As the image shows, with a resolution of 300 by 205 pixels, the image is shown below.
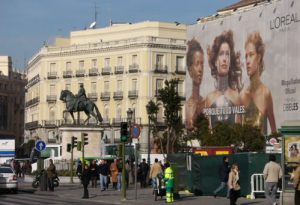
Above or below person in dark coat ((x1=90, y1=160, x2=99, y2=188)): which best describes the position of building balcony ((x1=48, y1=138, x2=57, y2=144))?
above

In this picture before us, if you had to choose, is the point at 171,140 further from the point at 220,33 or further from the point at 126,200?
the point at 126,200

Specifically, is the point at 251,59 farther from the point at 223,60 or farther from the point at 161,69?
the point at 161,69

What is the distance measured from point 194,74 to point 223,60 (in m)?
5.99

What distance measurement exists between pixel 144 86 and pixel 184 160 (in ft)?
229

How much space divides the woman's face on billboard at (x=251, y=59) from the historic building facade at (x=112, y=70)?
26997mm

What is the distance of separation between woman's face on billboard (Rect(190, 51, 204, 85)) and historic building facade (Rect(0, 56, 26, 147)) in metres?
85.2

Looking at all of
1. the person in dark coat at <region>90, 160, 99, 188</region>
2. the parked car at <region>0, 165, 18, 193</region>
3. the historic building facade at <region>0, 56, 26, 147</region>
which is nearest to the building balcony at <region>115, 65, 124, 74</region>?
the person in dark coat at <region>90, 160, 99, 188</region>

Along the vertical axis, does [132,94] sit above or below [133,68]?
below

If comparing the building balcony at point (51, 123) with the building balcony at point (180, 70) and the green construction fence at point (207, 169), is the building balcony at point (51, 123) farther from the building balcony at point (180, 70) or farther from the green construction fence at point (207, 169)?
the green construction fence at point (207, 169)

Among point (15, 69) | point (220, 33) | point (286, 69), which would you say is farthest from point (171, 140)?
point (15, 69)

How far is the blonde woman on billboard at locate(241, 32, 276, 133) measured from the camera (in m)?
73.9

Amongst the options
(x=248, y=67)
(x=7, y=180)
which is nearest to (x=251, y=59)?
(x=248, y=67)

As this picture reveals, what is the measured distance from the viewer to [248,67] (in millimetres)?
78125

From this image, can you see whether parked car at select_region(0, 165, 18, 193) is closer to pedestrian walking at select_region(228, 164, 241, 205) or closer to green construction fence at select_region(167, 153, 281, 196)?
green construction fence at select_region(167, 153, 281, 196)
